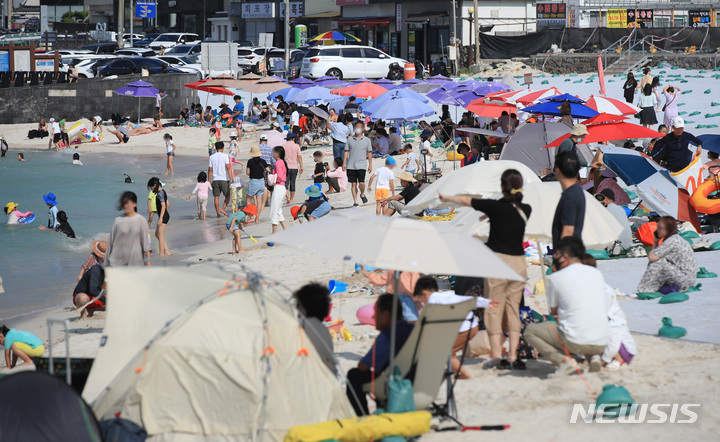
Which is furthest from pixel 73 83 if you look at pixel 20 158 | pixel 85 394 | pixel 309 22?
pixel 85 394

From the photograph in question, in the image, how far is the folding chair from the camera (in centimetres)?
567

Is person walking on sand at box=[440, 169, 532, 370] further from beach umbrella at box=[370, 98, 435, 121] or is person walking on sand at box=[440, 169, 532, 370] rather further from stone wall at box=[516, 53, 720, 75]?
stone wall at box=[516, 53, 720, 75]

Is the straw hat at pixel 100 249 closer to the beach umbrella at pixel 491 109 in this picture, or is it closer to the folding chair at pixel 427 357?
the folding chair at pixel 427 357

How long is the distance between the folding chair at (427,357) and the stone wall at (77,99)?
31.1m

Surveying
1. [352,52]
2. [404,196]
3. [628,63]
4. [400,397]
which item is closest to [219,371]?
[400,397]

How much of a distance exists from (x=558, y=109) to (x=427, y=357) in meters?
10.5

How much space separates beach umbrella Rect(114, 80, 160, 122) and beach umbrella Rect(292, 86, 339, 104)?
8.43 meters

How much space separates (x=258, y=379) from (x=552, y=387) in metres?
2.40

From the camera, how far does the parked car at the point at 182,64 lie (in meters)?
38.2

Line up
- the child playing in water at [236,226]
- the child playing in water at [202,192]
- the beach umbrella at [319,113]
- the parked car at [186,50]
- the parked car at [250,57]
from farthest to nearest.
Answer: the parked car at [186,50] → the parked car at [250,57] → the beach umbrella at [319,113] → the child playing in water at [202,192] → the child playing in water at [236,226]

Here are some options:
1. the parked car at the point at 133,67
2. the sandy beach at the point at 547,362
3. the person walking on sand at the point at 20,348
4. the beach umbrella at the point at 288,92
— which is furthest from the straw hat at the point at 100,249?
the parked car at the point at 133,67

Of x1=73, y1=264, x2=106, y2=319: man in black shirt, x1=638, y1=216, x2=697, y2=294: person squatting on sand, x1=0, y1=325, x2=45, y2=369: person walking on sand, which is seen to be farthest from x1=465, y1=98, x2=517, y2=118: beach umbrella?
x1=0, y1=325, x2=45, y2=369: person walking on sand

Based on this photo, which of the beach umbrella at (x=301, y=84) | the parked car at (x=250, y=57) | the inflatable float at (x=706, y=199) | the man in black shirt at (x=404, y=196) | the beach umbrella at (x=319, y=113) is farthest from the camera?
the parked car at (x=250, y=57)

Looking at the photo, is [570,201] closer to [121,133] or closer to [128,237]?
[128,237]
